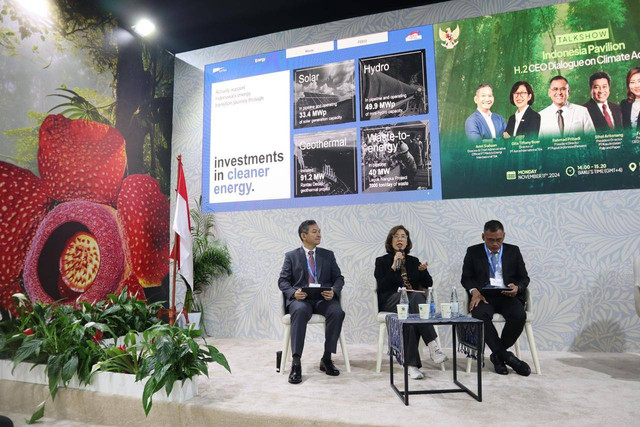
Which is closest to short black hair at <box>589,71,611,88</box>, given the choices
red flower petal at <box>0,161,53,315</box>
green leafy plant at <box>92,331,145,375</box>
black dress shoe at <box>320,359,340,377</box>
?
black dress shoe at <box>320,359,340,377</box>

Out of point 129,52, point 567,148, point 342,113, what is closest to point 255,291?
point 342,113

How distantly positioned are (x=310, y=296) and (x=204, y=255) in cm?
190

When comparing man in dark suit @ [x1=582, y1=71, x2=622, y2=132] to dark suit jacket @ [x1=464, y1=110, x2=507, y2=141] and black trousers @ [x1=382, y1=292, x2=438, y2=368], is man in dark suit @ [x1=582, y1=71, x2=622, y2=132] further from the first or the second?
black trousers @ [x1=382, y1=292, x2=438, y2=368]

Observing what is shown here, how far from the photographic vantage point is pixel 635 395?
8.41ft

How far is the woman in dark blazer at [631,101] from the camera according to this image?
154 inches

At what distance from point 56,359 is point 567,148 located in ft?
14.2

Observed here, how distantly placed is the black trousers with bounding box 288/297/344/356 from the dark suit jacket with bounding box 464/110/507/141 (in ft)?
7.12

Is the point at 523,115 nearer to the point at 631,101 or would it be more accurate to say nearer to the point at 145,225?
the point at 631,101

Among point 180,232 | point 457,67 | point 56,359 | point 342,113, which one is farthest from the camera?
point 342,113

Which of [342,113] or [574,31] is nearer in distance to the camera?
[574,31]

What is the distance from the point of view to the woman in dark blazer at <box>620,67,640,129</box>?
12.8 feet

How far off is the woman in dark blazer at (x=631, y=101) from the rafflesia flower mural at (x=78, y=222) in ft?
15.6

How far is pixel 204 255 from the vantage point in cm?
491

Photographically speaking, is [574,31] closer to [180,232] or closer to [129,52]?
[180,232]
